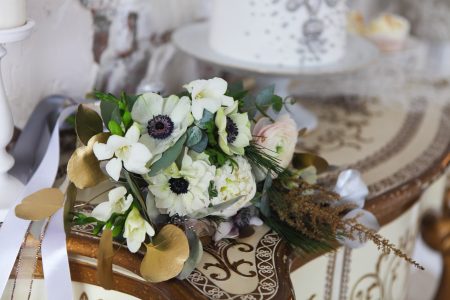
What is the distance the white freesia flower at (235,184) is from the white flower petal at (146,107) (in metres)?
0.08

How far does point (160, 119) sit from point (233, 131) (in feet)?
0.22

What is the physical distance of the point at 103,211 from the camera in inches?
22.1

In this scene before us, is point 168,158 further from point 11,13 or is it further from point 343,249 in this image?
point 343,249

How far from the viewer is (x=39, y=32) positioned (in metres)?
0.78

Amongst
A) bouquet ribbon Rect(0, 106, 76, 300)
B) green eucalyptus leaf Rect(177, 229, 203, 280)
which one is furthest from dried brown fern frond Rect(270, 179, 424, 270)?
bouquet ribbon Rect(0, 106, 76, 300)

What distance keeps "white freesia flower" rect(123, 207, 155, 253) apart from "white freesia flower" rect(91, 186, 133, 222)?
1 cm

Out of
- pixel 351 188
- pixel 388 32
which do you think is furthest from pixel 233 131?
pixel 388 32

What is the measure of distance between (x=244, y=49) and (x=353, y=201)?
0.29 m

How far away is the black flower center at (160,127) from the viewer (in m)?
0.56

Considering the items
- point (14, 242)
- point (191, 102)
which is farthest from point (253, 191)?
point (14, 242)

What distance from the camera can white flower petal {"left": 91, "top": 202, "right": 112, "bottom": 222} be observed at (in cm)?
→ 56

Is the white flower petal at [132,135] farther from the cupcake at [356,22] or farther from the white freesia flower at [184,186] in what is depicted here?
the cupcake at [356,22]

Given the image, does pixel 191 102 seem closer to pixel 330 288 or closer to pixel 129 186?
pixel 129 186

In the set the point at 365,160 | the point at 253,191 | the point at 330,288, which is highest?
the point at 253,191
